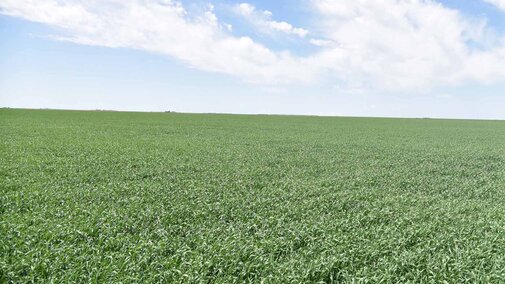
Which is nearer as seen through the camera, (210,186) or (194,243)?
(194,243)

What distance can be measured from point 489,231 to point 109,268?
832 cm

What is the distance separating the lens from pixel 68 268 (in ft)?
18.6

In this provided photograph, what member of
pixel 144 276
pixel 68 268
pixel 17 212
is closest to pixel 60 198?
pixel 17 212

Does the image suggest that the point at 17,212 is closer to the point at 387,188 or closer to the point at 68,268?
the point at 68,268

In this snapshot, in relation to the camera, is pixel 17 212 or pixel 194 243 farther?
pixel 17 212

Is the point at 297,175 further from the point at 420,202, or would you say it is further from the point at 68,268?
the point at 68,268

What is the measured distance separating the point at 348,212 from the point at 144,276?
19.3ft

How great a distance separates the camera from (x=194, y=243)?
7.00 m

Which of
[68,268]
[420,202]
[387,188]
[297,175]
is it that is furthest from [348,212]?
[68,268]

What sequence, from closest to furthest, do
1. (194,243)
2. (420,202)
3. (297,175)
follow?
(194,243)
(420,202)
(297,175)

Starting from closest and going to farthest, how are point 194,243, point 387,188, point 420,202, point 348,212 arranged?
point 194,243
point 348,212
point 420,202
point 387,188

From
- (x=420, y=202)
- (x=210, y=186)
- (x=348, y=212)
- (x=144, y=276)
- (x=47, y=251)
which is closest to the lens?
(x=144, y=276)

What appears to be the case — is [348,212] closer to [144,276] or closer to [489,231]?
[489,231]

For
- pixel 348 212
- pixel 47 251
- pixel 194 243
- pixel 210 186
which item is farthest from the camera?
pixel 210 186
